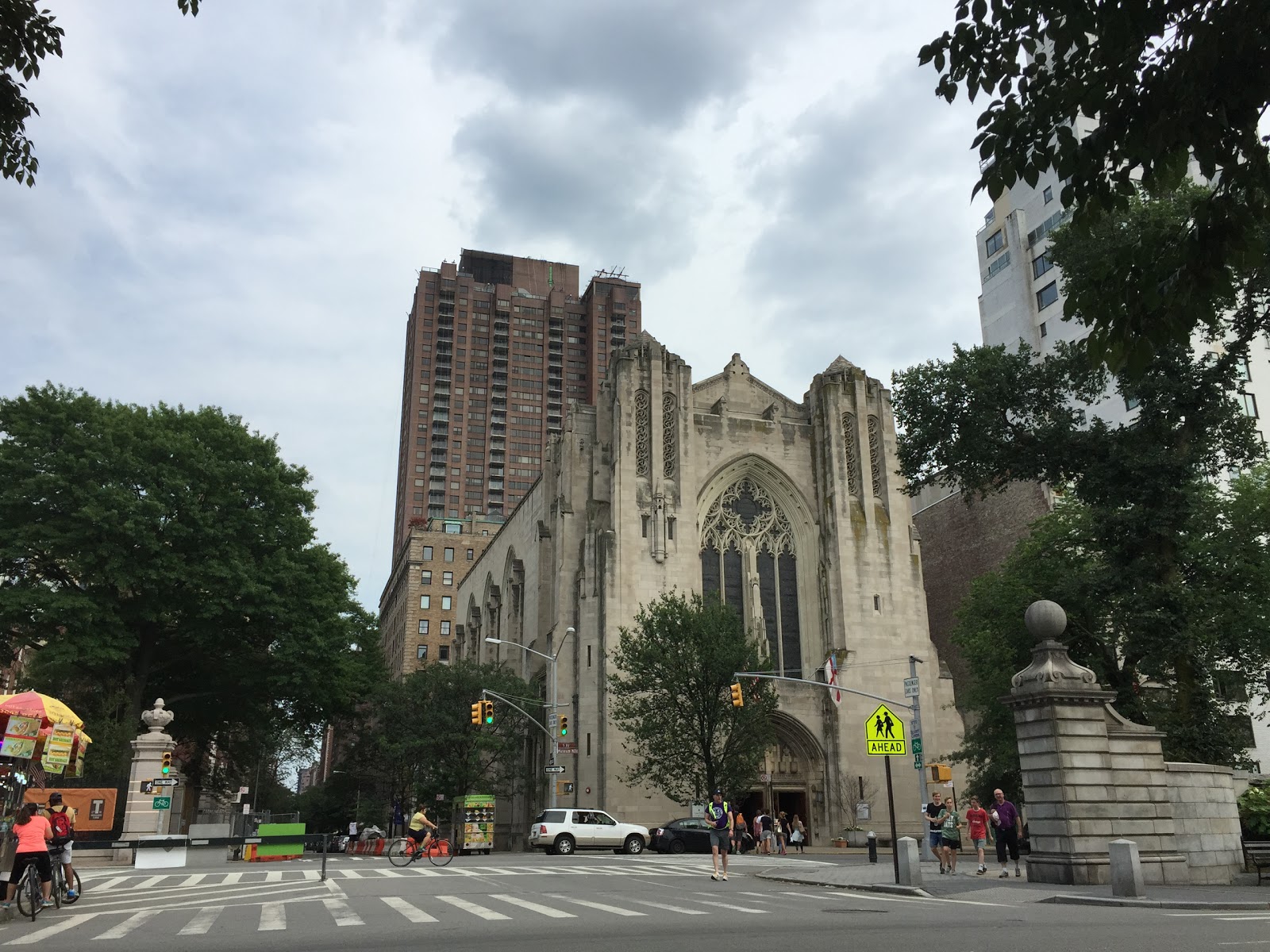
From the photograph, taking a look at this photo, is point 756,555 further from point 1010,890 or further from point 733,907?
point 733,907

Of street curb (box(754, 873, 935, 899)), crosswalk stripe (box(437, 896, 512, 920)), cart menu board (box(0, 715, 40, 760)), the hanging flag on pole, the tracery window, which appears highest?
the tracery window

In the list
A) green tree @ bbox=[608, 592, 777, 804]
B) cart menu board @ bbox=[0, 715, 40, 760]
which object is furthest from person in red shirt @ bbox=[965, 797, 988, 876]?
cart menu board @ bbox=[0, 715, 40, 760]

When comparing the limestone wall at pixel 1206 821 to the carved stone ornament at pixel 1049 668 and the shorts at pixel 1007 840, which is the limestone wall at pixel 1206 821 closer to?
the carved stone ornament at pixel 1049 668

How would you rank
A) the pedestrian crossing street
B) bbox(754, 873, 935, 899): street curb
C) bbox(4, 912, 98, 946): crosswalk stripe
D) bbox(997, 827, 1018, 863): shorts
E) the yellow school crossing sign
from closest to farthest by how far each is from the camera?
bbox(4, 912, 98, 946): crosswalk stripe < the pedestrian crossing street < bbox(754, 873, 935, 899): street curb < bbox(997, 827, 1018, 863): shorts < the yellow school crossing sign

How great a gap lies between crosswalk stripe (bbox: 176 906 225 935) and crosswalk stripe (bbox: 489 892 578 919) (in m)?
4.06

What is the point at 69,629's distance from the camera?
37812 mm

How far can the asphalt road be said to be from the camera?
10367 millimetres

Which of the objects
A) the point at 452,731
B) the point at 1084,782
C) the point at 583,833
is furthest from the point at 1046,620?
the point at 452,731

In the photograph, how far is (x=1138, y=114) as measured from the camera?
25.6ft

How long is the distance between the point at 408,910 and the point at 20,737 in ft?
23.3

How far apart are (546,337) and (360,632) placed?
95105mm

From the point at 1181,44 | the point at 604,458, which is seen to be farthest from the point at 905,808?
the point at 1181,44

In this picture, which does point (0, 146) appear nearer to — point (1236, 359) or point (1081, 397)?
point (1236, 359)

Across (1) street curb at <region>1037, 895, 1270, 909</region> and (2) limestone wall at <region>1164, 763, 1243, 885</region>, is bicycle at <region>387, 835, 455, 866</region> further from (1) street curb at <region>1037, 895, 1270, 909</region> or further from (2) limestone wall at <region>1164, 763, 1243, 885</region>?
(2) limestone wall at <region>1164, 763, 1243, 885</region>
